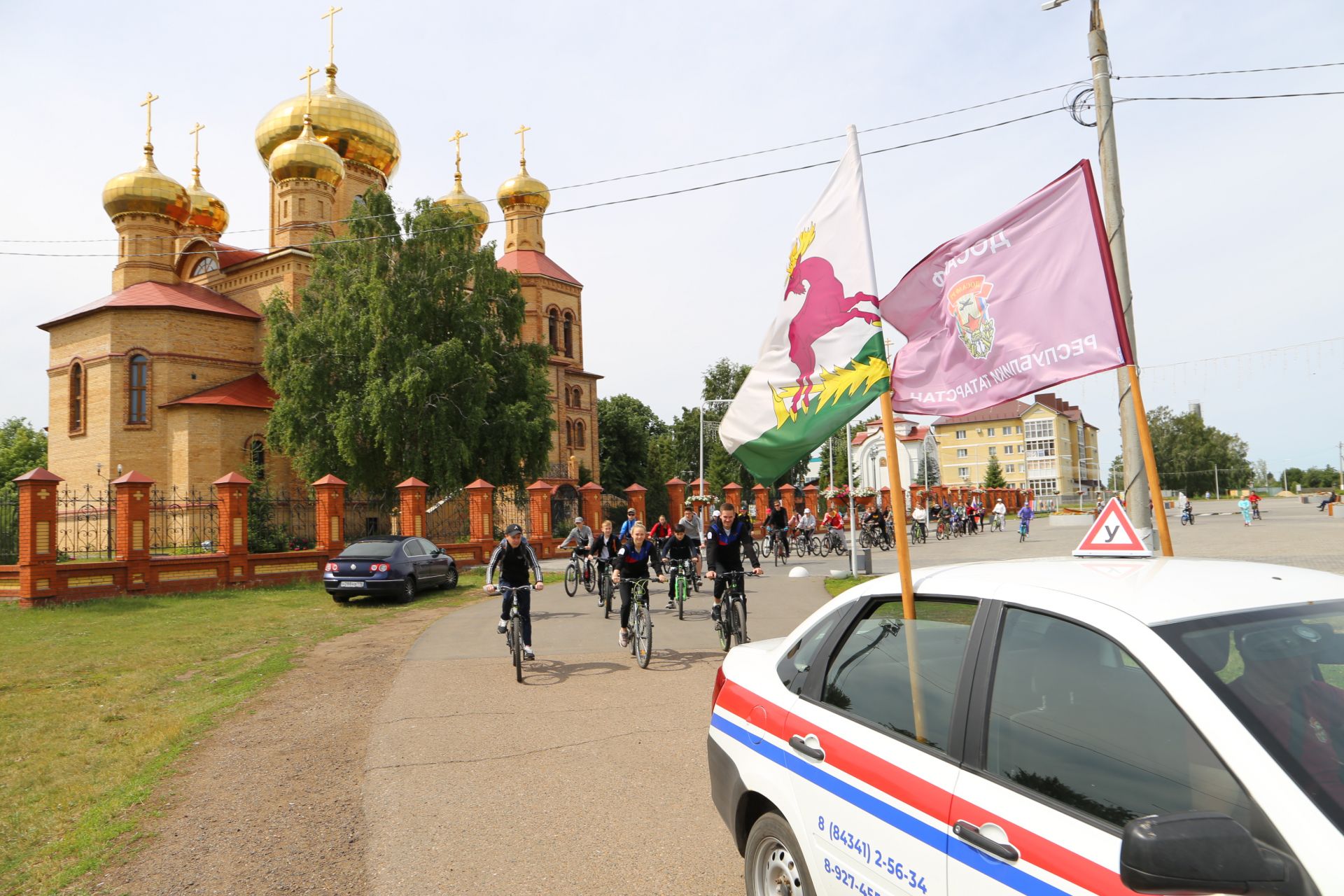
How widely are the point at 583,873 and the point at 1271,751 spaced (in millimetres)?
3261

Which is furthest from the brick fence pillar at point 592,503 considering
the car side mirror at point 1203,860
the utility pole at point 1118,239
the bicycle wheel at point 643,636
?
the car side mirror at point 1203,860

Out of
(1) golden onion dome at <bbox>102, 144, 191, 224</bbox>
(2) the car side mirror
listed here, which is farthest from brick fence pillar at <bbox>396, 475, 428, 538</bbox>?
(1) golden onion dome at <bbox>102, 144, 191, 224</bbox>

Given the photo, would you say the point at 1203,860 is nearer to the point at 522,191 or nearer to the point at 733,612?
the point at 733,612

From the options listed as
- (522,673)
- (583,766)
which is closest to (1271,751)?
(583,766)

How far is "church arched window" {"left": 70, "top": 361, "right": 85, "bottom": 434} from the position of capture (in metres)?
38.2

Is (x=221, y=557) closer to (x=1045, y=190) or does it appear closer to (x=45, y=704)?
(x=45, y=704)

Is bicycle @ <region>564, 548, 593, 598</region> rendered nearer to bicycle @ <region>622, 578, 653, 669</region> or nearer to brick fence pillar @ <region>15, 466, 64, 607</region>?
bicycle @ <region>622, 578, 653, 669</region>

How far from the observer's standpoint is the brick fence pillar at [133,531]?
1797 cm

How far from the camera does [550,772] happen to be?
229 inches

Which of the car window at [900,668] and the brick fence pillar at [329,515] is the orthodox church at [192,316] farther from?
the car window at [900,668]

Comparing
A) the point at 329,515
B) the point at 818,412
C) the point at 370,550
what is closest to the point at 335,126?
the point at 329,515

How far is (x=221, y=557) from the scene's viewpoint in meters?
19.3

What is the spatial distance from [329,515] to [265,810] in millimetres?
17370

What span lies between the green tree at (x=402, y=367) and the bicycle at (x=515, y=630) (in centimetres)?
2236
